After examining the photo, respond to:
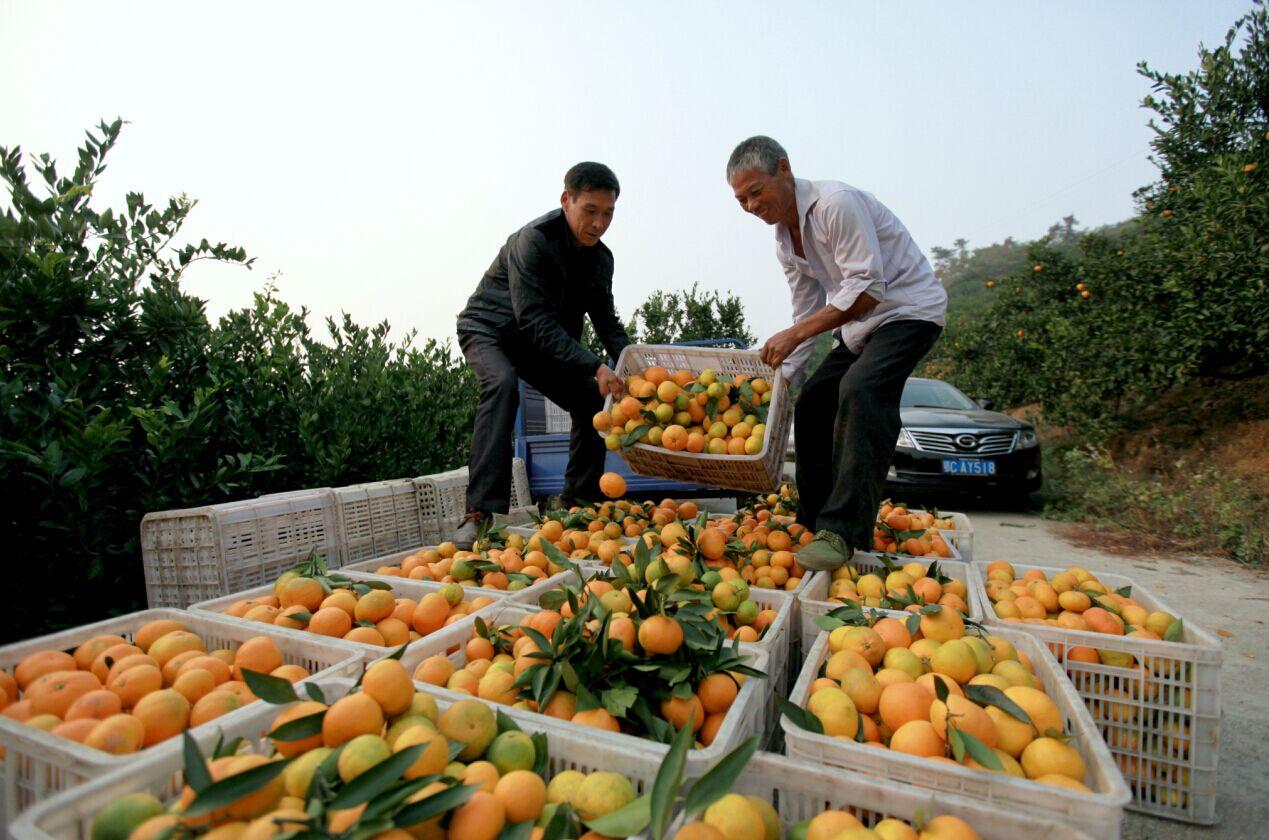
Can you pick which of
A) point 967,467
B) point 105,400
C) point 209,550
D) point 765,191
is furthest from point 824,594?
point 967,467

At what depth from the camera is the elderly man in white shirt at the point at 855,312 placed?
2.85 m

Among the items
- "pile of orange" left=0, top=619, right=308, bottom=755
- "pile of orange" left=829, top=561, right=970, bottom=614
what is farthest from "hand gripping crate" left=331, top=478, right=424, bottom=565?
"pile of orange" left=829, top=561, right=970, bottom=614

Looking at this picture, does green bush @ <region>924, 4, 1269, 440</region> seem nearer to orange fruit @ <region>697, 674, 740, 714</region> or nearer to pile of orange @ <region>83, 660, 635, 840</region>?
orange fruit @ <region>697, 674, 740, 714</region>

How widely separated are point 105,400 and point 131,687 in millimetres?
1688

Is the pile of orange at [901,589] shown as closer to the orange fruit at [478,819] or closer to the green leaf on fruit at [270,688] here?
the orange fruit at [478,819]

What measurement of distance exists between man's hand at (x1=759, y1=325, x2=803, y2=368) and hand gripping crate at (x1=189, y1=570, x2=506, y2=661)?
160 cm

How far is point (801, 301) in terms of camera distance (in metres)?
3.63

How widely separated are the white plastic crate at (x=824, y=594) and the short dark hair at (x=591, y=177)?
7.23 feet

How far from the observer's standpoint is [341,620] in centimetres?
206

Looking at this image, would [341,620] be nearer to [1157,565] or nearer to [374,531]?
[374,531]

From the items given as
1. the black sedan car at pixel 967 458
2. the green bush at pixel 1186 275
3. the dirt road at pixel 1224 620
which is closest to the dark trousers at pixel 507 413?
the dirt road at pixel 1224 620

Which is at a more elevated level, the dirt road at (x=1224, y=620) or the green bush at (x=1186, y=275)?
the green bush at (x=1186, y=275)

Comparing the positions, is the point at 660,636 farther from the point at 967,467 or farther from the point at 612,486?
the point at 967,467

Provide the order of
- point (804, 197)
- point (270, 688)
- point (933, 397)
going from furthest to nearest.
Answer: point (933, 397) → point (804, 197) → point (270, 688)
